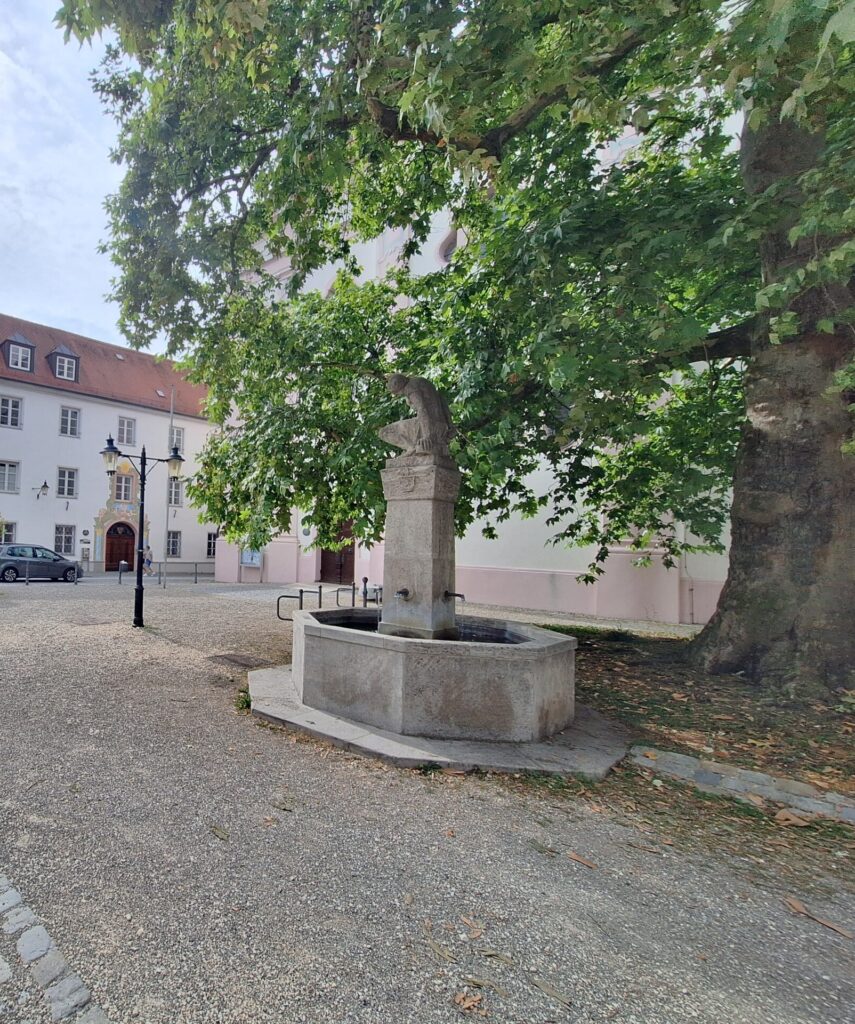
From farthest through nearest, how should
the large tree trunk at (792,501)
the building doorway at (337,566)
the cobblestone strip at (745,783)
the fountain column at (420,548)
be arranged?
the building doorway at (337,566) → the large tree trunk at (792,501) → the fountain column at (420,548) → the cobblestone strip at (745,783)

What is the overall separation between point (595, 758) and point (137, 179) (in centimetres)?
835

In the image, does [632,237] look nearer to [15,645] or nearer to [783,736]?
[783,736]

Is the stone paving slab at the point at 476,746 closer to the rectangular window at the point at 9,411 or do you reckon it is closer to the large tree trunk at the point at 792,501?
the large tree trunk at the point at 792,501

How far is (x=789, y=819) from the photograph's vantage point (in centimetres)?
348

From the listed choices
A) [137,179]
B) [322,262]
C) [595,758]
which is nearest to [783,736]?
[595,758]

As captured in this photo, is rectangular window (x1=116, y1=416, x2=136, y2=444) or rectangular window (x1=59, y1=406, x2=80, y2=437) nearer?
rectangular window (x1=59, y1=406, x2=80, y2=437)

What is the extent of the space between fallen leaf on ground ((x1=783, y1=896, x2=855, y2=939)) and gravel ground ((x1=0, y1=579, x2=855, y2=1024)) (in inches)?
2.5

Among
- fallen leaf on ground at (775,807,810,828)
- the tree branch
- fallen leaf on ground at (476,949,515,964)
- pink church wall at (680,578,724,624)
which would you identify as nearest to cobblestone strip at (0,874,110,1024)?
fallen leaf on ground at (476,949,515,964)

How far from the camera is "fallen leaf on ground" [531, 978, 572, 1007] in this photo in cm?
192

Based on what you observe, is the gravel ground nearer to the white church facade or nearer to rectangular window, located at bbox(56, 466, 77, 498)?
the white church facade

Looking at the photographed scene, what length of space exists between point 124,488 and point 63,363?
7303mm

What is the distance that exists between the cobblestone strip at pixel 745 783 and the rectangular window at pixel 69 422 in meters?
32.6

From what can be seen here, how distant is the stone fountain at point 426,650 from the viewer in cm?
444

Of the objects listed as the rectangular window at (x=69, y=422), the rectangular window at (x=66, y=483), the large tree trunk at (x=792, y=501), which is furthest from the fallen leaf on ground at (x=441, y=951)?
the rectangular window at (x=69, y=422)
